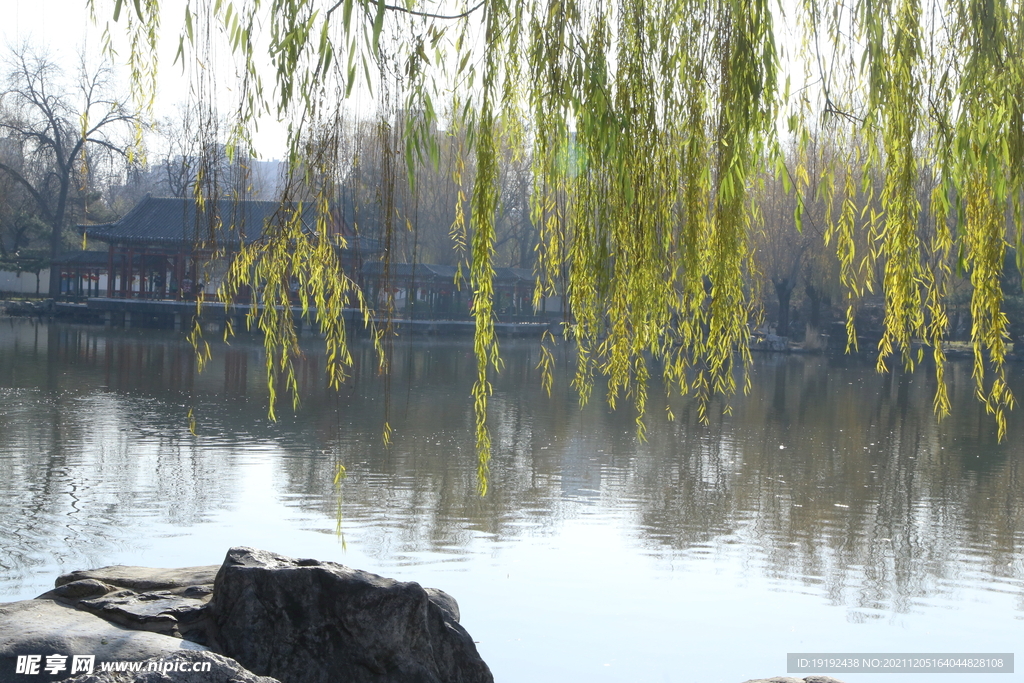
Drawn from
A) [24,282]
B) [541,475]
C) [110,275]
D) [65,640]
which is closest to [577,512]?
[541,475]

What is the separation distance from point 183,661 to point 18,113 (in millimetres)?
32175

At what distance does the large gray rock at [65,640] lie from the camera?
245cm

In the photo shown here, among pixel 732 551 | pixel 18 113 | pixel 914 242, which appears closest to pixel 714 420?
pixel 732 551

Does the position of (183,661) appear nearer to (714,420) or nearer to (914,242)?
(914,242)

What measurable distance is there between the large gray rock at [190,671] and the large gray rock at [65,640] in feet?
0.49

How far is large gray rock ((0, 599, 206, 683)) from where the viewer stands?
2.45 meters

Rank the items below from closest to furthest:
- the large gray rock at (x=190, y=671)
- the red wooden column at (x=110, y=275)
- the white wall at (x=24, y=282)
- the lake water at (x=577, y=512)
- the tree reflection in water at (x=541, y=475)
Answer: the large gray rock at (x=190, y=671)
the lake water at (x=577, y=512)
the tree reflection in water at (x=541, y=475)
the red wooden column at (x=110, y=275)
the white wall at (x=24, y=282)

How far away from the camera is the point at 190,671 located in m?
2.23

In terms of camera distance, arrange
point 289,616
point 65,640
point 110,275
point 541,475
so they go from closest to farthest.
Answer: point 65,640 < point 289,616 < point 541,475 < point 110,275

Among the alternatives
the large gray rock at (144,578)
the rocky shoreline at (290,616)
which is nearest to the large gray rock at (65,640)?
the rocky shoreline at (290,616)

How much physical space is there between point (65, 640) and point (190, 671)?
1.73 ft

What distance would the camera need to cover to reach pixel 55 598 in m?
3.06

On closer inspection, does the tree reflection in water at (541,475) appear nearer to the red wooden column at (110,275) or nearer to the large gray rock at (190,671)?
the large gray rock at (190,671)

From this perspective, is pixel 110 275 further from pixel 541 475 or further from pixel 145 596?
pixel 145 596
